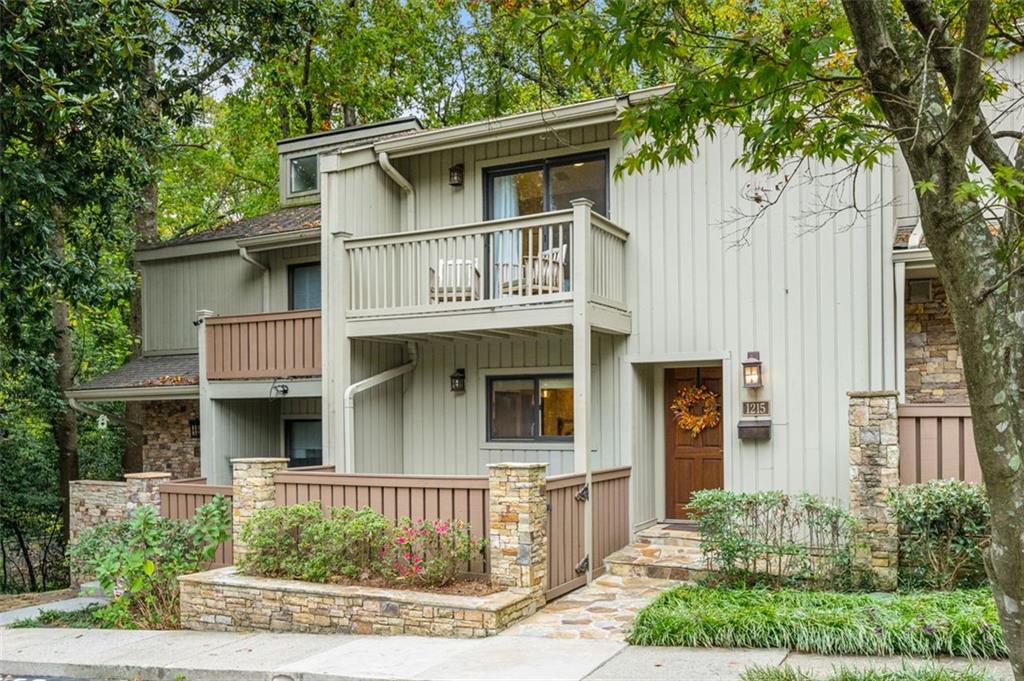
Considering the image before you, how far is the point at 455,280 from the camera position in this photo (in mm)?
10609

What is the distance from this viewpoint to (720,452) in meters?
10.8

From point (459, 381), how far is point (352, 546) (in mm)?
3391

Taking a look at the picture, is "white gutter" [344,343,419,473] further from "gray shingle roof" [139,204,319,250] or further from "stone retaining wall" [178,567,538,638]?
"gray shingle roof" [139,204,319,250]

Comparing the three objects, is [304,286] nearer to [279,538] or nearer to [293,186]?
[293,186]

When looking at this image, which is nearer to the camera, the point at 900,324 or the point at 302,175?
the point at 900,324

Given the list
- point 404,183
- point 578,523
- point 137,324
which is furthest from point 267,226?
point 578,523

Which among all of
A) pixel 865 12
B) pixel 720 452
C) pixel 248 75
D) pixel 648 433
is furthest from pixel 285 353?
pixel 248 75

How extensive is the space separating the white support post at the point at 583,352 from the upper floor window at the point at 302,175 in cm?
728


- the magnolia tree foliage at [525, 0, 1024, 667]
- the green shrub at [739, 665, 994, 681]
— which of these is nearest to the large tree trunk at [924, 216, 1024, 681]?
the magnolia tree foliage at [525, 0, 1024, 667]

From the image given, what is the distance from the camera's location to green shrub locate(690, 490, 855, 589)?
827 centimetres

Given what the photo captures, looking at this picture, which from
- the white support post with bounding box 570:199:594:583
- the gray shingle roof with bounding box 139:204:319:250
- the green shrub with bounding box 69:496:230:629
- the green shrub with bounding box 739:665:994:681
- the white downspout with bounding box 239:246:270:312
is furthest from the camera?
the white downspout with bounding box 239:246:270:312

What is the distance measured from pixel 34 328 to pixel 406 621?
947 cm

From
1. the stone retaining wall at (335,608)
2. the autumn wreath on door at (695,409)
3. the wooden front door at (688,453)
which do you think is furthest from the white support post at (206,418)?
the autumn wreath on door at (695,409)

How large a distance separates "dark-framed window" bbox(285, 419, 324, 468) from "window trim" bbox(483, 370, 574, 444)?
128 inches
